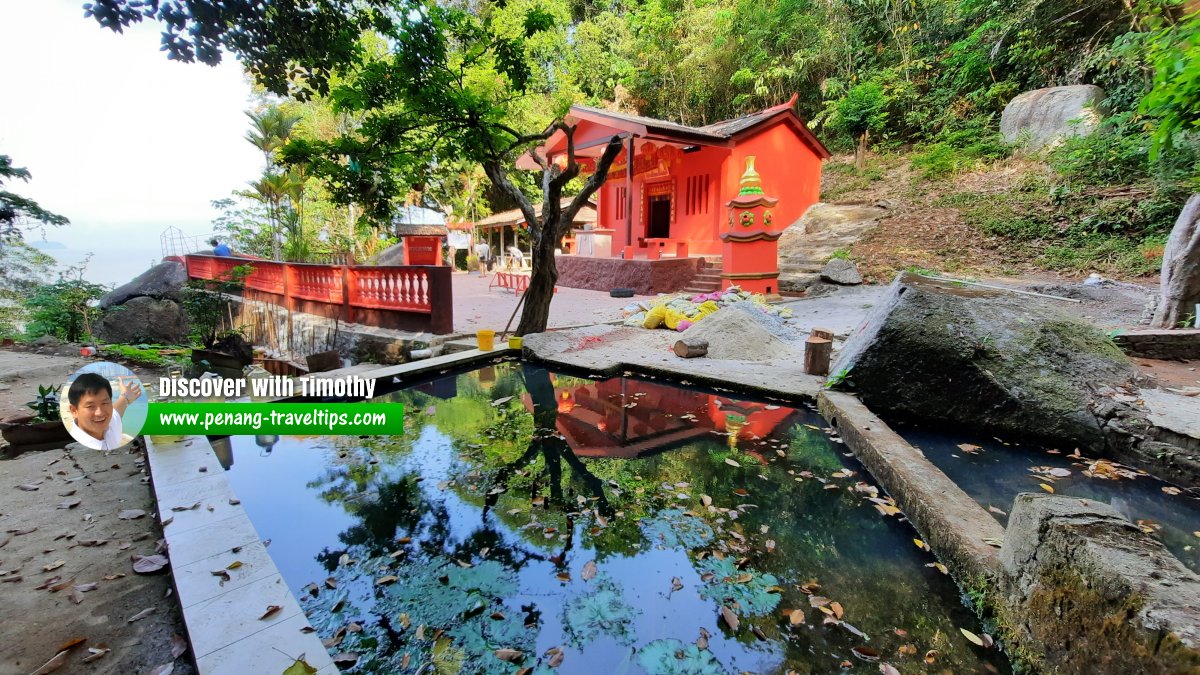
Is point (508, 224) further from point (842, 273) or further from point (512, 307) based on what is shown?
point (842, 273)

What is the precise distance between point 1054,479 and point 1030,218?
34.7ft

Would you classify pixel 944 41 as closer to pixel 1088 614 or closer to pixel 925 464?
pixel 925 464

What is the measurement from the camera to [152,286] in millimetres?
11570

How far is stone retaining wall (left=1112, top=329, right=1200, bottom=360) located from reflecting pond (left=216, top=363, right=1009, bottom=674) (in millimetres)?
3725

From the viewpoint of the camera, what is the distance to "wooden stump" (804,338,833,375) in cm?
532

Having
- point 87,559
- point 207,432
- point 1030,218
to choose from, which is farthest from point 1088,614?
point 1030,218

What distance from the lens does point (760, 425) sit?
4410 millimetres

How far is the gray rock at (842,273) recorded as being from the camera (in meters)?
10.6

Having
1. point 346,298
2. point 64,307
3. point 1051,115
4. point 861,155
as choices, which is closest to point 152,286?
point 64,307

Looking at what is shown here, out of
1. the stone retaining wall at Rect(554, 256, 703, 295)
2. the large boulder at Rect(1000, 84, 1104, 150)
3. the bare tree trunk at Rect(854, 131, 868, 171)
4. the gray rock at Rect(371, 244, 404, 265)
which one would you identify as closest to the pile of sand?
the stone retaining wall at Rect(554, 256, 703, 295)

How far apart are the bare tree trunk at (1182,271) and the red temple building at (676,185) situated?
5.99 metres

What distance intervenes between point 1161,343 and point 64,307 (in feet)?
49.9

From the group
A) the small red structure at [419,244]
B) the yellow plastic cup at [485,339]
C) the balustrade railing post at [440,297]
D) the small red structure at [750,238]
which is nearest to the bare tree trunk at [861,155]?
the small red structure at [750,238]

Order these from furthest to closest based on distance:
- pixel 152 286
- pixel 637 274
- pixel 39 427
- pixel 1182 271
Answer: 1. pixel 637 274
2. pixel 152 286
3. pixel 1182 271
4. pixel 39 427
